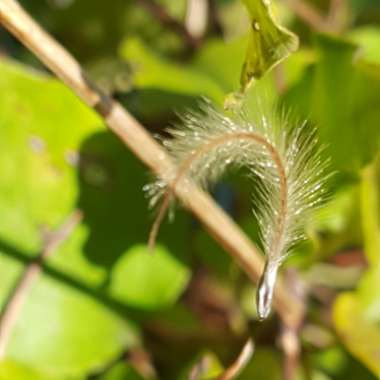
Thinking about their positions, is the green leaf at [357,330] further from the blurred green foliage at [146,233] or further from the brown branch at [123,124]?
the brown branch at [123,124]

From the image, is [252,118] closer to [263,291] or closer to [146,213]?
[263,291]

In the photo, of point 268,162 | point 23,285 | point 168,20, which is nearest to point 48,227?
point 23,285

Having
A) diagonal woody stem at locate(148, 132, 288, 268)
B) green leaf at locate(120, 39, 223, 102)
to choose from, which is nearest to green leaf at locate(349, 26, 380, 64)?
green leaf at locate(120, 39, 223, 102)

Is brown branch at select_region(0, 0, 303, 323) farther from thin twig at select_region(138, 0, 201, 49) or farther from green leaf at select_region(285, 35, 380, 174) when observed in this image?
thin twig at select_region(138, 0, 201, 49)

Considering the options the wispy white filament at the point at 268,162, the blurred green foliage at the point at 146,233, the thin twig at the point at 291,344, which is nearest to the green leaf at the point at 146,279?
the blurred green foliage at the point at 146,233

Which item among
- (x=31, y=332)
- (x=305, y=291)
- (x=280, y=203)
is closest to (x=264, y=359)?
(x=305, y=291)

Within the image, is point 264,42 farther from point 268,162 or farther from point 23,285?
point 23,285
